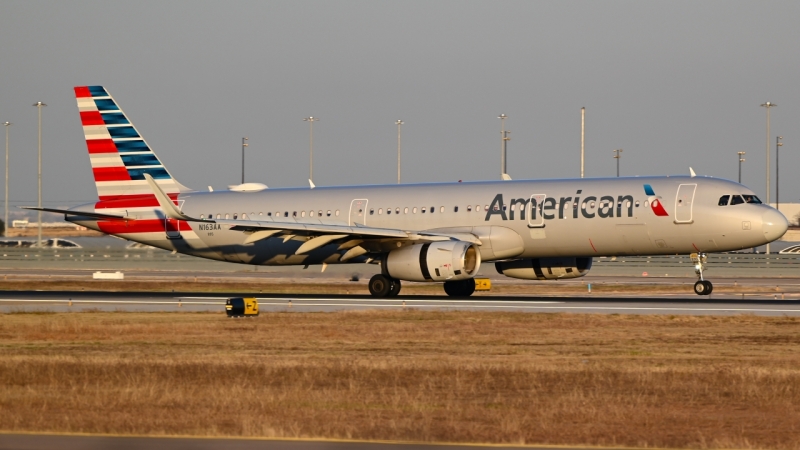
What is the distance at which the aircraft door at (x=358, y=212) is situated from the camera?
4609 cm

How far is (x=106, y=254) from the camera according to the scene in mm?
77500

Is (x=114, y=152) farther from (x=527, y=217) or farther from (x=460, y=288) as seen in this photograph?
(x=527, y=217)

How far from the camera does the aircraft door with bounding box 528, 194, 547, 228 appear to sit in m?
42.2

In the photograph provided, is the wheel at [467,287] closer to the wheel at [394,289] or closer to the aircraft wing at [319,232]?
the wheel at [394,289]

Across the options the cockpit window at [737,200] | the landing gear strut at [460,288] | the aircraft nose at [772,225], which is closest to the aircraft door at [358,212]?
the landing gear strut at [460,288]

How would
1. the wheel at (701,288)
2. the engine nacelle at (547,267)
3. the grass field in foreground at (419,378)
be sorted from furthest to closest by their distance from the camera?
the engine nacelle at (547,267) < the wheel at (701,288) < the grass field in foreground at (419,378)

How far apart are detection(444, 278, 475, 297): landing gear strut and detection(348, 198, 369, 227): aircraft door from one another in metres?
4.15

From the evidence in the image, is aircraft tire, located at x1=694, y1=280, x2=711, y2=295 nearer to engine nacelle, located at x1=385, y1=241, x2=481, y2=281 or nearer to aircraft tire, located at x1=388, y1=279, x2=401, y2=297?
engine nacelle, located at x1=385, y1=241, x2=481, y2=281

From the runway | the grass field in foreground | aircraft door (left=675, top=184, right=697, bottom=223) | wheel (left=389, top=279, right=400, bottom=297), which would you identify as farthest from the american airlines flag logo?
wheel (left=389, top=279, right=400, bottom=297)

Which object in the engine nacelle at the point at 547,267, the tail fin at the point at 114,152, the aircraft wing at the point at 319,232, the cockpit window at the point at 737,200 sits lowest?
the engine nacelle at the point at 547,267

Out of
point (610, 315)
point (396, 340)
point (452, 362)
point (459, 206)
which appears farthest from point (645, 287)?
point (452, 362)

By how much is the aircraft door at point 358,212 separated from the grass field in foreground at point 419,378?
12.8 metres

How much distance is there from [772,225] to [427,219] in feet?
41.4

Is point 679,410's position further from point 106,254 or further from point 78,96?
point 106,254
